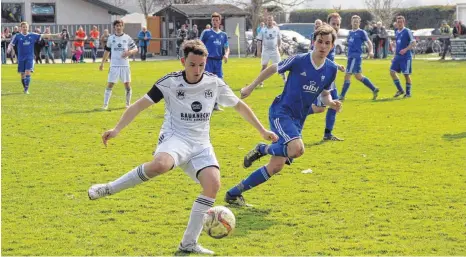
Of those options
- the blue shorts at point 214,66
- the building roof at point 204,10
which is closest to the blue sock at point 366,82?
the blue shorts at point 214,66

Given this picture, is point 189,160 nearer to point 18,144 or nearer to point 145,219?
point 145,219

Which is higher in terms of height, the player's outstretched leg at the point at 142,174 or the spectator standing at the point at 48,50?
the spectator standing at the point at 48,50

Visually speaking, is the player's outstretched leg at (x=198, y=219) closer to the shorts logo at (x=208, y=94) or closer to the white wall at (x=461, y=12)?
the shorts logo at (x=208, y=94)

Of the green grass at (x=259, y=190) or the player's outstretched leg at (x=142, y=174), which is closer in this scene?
the player's outstretched leg at (x=142, y=174)

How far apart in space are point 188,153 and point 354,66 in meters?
15.1

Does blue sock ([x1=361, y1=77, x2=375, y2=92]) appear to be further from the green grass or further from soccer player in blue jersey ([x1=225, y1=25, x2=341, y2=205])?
soccer player in blue jersey ([x1=225, y1=25, x2=341, y2=205])

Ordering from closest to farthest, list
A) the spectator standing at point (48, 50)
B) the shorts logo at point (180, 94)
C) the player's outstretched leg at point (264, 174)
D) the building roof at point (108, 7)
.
A: the shorts logo at point (180, 94) < the player's outstretched leg at point (264, 174) < the spectator standing at point (48, 50) < the building roof at point (108, 7)

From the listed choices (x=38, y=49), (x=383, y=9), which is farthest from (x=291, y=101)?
(x=383, y=9)

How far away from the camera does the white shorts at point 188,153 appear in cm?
754

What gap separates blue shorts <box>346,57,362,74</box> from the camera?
22.1 metres

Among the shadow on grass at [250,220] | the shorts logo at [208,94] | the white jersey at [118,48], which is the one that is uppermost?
the white jersey at [118,48]

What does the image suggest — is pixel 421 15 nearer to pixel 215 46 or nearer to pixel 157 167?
pixel 215 46

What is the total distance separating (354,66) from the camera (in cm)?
2219

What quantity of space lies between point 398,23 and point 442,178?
12.8 meters
